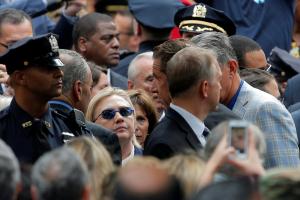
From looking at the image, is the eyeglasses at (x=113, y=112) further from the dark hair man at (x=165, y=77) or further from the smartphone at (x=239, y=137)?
the smartphone at (x=239, y=137)

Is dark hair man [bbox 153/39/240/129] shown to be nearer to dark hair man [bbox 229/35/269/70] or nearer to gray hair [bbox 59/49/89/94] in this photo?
gray hair [bbox 59/49/89/94]

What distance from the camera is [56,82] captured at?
7.54m

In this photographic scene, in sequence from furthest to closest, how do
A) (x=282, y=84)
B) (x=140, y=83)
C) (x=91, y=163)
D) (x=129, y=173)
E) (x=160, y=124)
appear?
(x=282, y=84)
(x=140, y=83)
(x=160, y=124)
(x=91, y=163)
(x=129, y=173)

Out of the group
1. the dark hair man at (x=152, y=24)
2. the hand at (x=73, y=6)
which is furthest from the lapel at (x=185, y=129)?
the dark hair man at (x=152, y=24)

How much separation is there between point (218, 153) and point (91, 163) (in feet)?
2.31

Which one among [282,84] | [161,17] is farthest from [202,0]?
[282,84]

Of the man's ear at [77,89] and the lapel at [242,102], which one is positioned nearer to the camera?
the lapel at [242,102]

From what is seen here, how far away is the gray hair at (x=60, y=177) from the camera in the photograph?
16.7 ft

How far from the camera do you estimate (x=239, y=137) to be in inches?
214

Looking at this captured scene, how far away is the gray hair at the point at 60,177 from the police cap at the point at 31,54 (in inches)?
90.5

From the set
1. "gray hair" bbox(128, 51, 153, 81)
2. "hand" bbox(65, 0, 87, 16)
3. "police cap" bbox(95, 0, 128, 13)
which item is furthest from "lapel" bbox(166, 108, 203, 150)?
"police cap" bbox(95, 0, 128, 13)

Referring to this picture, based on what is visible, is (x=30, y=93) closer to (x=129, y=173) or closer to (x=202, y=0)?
(x=129, y=173)

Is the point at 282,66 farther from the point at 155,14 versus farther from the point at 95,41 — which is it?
the point at 95,41

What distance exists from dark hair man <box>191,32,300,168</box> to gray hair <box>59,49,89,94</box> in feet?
3.00
